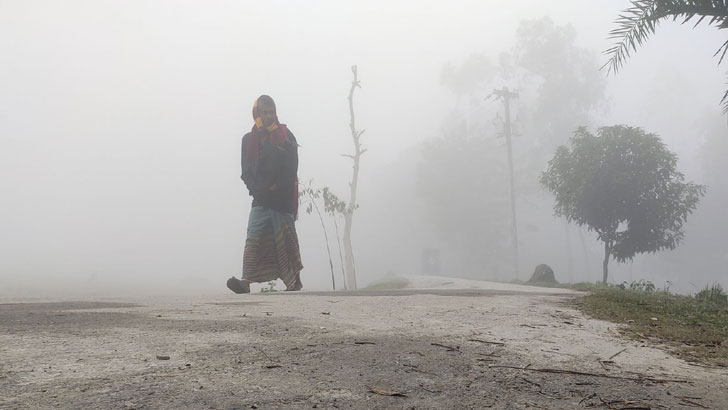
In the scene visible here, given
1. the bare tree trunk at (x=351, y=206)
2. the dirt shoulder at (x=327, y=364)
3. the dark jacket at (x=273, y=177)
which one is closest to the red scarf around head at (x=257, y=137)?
the dark jacket at (x=273, y=177)

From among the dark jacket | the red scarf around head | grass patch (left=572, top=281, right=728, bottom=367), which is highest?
the red scarf around head

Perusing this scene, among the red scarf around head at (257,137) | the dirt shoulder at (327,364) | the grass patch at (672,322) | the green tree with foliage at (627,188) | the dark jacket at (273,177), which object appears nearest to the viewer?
the dirt shoulder at (327,364)

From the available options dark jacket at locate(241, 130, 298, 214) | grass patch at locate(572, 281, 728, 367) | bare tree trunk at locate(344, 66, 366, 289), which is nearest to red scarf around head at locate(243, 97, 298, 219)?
dark jacket at locate(241, 130, 298, 214)

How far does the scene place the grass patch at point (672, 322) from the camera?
318cm

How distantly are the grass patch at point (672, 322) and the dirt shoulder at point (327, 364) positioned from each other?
25 cm

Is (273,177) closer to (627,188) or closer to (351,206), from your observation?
(351,206)

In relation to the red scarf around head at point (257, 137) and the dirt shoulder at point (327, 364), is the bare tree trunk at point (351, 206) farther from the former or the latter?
the dirt shoulder at point (327, 364)

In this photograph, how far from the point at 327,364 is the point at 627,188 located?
56.8ft

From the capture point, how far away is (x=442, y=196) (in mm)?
37469

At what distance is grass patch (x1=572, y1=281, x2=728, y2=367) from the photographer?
10.4 ft

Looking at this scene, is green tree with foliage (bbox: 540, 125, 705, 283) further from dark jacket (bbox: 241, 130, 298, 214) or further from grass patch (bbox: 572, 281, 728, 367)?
dark jacket (bbox: 241, 130, 298, 214)

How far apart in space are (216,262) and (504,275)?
29472 mm

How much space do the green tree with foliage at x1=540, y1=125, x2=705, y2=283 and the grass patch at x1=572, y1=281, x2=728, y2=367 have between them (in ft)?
37.8

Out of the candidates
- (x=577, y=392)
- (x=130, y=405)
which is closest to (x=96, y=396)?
(x=130, y=405)
